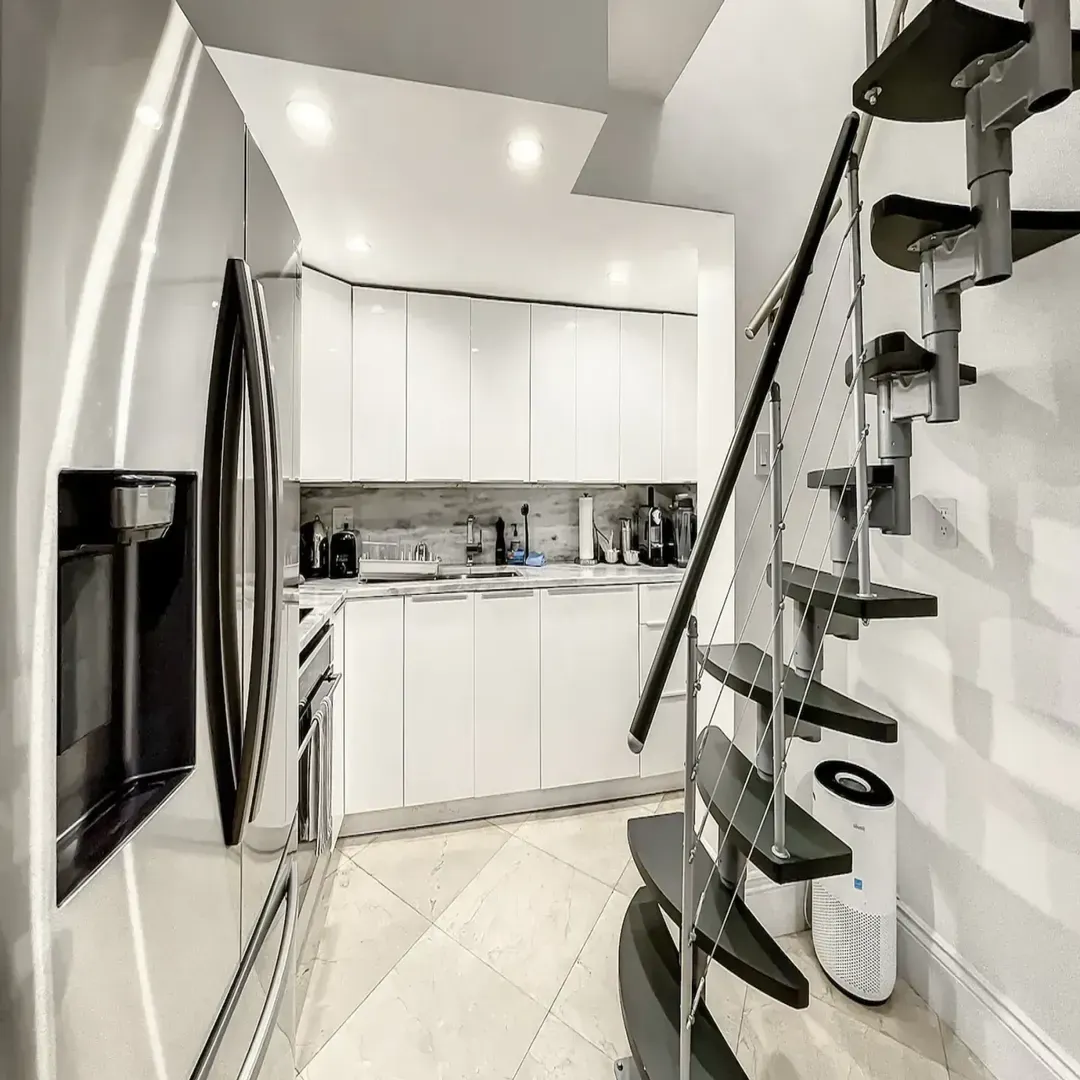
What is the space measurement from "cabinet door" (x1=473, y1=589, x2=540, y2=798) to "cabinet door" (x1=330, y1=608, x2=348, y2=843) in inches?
22.1

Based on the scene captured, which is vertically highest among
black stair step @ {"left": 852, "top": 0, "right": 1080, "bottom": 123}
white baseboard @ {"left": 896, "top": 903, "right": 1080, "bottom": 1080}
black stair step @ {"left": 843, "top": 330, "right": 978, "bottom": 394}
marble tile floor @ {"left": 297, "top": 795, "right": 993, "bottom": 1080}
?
black stair step @ {"left": 852, "top": 0, "right": 1080, "bottom": 123}

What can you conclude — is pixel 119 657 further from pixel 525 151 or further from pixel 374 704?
pixel 374 704

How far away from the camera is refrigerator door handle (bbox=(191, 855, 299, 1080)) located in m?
0.85

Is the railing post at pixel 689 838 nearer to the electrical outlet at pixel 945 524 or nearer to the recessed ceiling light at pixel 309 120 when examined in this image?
the electrical outlet at pixel 945 524

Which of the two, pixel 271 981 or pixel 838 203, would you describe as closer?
pixel 271 981

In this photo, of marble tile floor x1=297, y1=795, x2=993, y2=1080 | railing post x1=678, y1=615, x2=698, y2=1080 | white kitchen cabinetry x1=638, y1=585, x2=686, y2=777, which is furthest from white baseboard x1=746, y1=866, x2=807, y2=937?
white kitchen cabinetry x1=638, y1=585, x2=686, y2=777

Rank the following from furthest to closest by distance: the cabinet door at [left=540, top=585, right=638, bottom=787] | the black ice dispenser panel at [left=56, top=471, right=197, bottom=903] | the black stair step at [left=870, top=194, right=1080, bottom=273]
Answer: the cabinet door at [left=540, top=585, right=638, bottom=787] < the black stair step at [left=870, top=194, right=1080, bottom=273] < the black ice dispenser panel at [left=56, top=471, right=197, bottom=903]

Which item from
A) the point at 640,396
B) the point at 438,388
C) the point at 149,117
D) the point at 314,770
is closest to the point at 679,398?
the point at 640,396

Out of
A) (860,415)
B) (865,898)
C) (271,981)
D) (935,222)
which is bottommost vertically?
(865,898)

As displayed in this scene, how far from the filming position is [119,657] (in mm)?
711

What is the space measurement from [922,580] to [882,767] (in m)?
0.64

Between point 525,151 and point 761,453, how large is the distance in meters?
1.20

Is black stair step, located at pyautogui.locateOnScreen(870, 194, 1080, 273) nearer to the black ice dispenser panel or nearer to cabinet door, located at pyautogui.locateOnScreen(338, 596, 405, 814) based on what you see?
the black ice dispenser panel

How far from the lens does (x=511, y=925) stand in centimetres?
217
